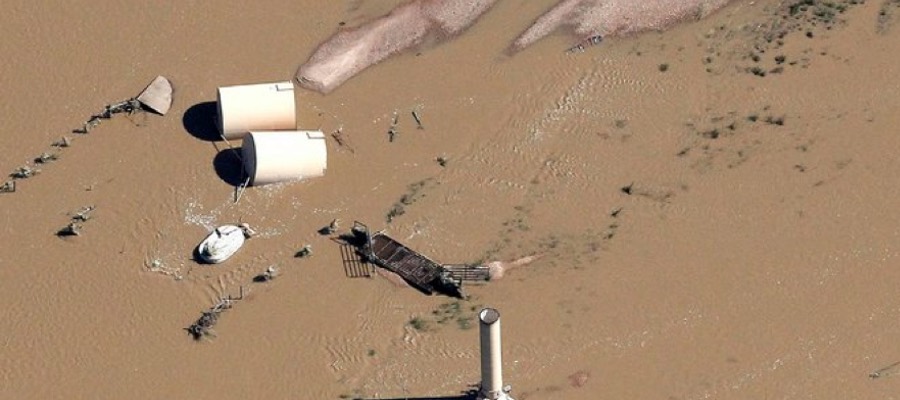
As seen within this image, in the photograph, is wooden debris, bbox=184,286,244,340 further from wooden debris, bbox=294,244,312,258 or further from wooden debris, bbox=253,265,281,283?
wooden debris, bbox=294,244,312,258

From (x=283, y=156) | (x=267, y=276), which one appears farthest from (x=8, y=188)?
(x=267, y=276)

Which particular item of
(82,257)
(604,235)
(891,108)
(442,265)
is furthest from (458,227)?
Answer: (891,108)

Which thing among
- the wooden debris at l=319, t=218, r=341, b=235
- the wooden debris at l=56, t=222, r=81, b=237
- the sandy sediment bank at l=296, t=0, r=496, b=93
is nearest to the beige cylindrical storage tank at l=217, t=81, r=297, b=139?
the sandy sediment bank at l=296, t=0, r=496, b=93

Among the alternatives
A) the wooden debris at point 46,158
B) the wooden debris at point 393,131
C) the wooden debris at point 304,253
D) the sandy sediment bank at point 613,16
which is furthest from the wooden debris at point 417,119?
the wooden debris at point 46,158

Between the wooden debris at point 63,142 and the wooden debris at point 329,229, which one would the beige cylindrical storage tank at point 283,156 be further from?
the wooden debris at point 63,142

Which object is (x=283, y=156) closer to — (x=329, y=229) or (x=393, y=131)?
(x=329, y=229)
